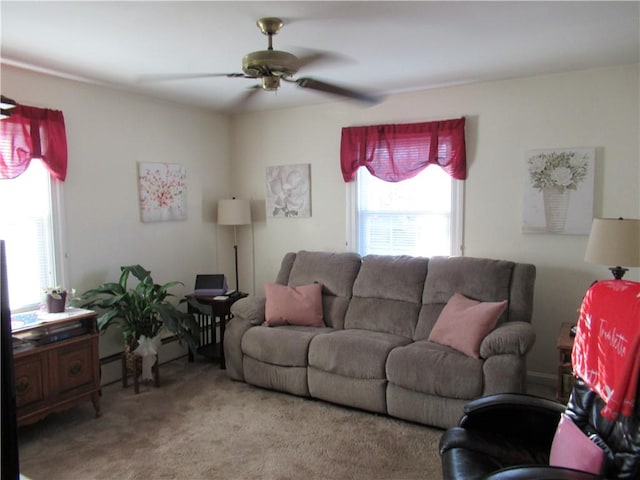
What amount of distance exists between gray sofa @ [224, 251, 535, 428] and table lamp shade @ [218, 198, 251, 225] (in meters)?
0.83

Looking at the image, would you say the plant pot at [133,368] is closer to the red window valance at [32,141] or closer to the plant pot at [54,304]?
the plant pot at [54,304]

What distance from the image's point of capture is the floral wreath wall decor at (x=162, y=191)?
4.16 metres

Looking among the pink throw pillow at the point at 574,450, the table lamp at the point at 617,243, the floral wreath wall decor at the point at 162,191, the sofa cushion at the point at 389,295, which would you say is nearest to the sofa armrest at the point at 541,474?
the pink throw pillow at the point at 574,450

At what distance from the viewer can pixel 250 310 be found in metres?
3.89

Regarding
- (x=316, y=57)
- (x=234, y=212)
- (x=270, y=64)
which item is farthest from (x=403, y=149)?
(x=270, y=64)

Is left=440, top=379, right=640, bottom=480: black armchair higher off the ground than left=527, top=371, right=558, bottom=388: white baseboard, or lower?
higher

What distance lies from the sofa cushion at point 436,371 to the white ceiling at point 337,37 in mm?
1969

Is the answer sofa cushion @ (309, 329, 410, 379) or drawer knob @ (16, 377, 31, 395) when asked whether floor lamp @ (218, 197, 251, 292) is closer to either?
sofa cushion @ (309, 329, 410, 379)

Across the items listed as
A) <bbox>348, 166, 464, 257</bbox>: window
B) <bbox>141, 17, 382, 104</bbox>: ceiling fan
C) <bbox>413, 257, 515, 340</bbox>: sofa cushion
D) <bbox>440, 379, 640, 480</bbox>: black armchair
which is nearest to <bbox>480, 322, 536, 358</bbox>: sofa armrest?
<bbox>413, 257, 515, 340</bbox>: sofa cushion

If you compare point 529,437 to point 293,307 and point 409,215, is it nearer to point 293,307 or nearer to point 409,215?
point 293,307

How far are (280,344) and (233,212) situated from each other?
5.61 ft

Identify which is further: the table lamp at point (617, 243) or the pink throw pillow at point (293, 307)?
the pink throw pillow at point (293, 307)

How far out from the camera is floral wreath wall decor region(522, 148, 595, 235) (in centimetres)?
350

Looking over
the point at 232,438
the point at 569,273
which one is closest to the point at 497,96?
the point at 569,273
